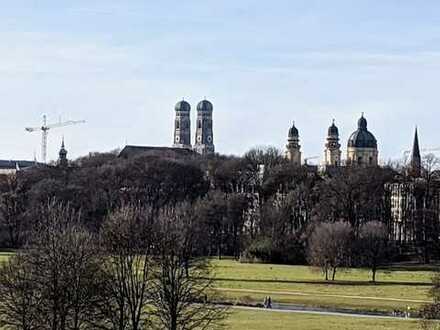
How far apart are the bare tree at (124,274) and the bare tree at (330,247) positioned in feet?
123

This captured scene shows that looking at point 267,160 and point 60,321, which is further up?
point 267,160

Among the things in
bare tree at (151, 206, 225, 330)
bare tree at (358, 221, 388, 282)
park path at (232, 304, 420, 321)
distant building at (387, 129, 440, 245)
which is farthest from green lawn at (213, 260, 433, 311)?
bare tree at (151, 206, 225, 330)

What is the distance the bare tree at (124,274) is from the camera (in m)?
47.6

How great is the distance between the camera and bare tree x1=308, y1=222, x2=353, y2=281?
9400 cm

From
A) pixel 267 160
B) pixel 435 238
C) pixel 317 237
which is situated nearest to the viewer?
pixel 317 237

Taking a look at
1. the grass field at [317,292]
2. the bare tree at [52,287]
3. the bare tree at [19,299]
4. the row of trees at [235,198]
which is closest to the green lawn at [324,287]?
the grass field at [317,292]

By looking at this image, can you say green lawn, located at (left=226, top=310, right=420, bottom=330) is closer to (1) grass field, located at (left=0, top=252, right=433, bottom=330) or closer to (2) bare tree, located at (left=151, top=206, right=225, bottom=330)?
(1) grass field, located at (left=0, top=252, right=433, bottom=330)

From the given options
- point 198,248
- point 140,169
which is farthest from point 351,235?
point 140,169

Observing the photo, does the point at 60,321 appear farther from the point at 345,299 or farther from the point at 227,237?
the point at 227,237

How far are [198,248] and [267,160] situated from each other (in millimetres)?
46172

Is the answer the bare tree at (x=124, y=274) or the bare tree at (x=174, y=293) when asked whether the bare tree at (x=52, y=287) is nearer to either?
the bare tree at (x=124, y=274)

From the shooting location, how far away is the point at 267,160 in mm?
153250

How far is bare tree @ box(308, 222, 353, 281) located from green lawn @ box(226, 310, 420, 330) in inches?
1150

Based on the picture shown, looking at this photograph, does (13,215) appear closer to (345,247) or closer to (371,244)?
(371,244)
